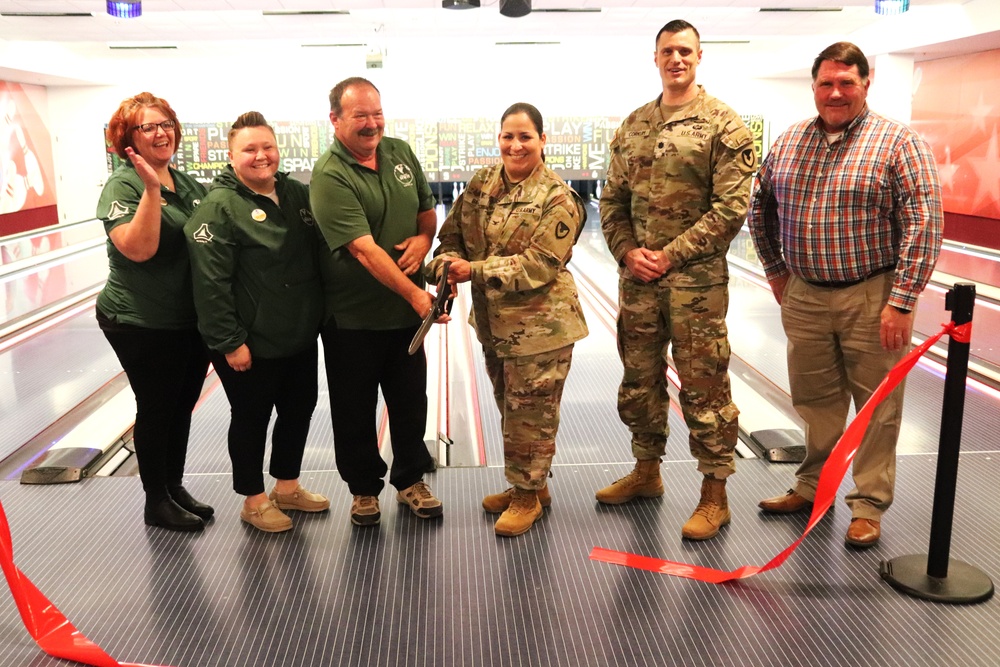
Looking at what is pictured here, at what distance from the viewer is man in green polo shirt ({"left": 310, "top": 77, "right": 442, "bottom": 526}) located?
274 cm

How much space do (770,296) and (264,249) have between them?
5.61m

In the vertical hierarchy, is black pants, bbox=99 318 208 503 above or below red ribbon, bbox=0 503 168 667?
above

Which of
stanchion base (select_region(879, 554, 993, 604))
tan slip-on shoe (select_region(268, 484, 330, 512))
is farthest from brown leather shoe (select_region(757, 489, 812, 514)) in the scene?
tan slip-on shoe (select_region(268, 484, 330, 512))

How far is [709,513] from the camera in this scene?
2.95 m

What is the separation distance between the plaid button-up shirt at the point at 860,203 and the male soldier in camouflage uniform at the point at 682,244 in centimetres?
22

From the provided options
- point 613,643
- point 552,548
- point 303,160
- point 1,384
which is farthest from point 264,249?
point 303,160

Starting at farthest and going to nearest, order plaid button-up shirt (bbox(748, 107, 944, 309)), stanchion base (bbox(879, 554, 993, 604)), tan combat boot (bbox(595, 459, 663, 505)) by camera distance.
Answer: tan combat boot (bbox(595, 459, 663, 505)), plaid button-up shirt (bbox(748, 107, 944, 309)), stanchion base (bbox(879, 554, 993, 604))

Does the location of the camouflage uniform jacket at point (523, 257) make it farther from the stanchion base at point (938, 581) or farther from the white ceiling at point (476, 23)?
the white ceiling at point (476, 23)

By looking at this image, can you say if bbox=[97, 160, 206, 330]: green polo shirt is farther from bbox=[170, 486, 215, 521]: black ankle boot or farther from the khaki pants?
the khaki pants

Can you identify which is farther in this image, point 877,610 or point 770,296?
point 770,296

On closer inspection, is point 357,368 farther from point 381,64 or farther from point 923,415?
point 381,64

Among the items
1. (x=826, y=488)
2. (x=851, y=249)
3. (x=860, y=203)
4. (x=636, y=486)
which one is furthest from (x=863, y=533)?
(x=860, y=203)

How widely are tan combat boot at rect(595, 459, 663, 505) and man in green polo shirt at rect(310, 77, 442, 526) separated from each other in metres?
0.64

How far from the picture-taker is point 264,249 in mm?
2795
